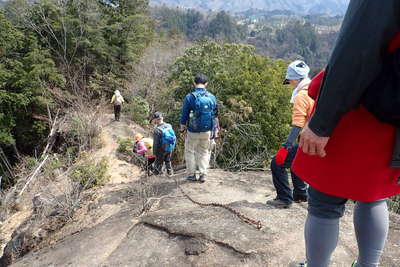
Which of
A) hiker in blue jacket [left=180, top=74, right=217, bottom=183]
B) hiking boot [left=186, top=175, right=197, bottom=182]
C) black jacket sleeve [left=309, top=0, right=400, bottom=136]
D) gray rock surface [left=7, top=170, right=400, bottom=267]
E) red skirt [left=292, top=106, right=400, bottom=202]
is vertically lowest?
hiking boot [left=186, top=175, right=197, bottom=182]

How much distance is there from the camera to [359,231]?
1.70 m

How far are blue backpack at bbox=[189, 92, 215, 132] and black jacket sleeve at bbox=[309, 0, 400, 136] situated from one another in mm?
3469

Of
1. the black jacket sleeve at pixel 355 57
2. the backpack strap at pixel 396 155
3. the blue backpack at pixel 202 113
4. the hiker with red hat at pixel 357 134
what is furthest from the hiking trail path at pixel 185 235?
the black jacket sleeve at pixel 355 57

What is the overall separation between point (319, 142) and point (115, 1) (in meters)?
26.1

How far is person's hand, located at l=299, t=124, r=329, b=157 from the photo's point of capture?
4.64ft

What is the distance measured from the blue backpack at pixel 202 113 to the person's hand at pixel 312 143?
3400 millimetres

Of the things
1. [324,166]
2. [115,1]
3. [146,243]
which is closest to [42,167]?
[146,243]

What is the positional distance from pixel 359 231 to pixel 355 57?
916 millimetres

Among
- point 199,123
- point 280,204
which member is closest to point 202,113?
point 199,123

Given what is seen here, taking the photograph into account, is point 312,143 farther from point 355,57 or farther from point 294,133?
point 294,133

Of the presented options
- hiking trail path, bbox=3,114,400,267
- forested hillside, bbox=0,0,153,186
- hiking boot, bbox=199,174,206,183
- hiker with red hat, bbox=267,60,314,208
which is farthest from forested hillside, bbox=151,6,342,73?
hiker with red hat, bbox=267,60,314,208

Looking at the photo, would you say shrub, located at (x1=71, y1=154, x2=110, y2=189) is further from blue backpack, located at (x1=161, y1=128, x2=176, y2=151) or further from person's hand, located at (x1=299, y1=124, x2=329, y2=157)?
person's hand, located at (x1=299, y1=124, x2=329, y2=157)

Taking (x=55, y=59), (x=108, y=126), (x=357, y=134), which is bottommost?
(x=108, y=126)

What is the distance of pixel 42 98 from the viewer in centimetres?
1786
